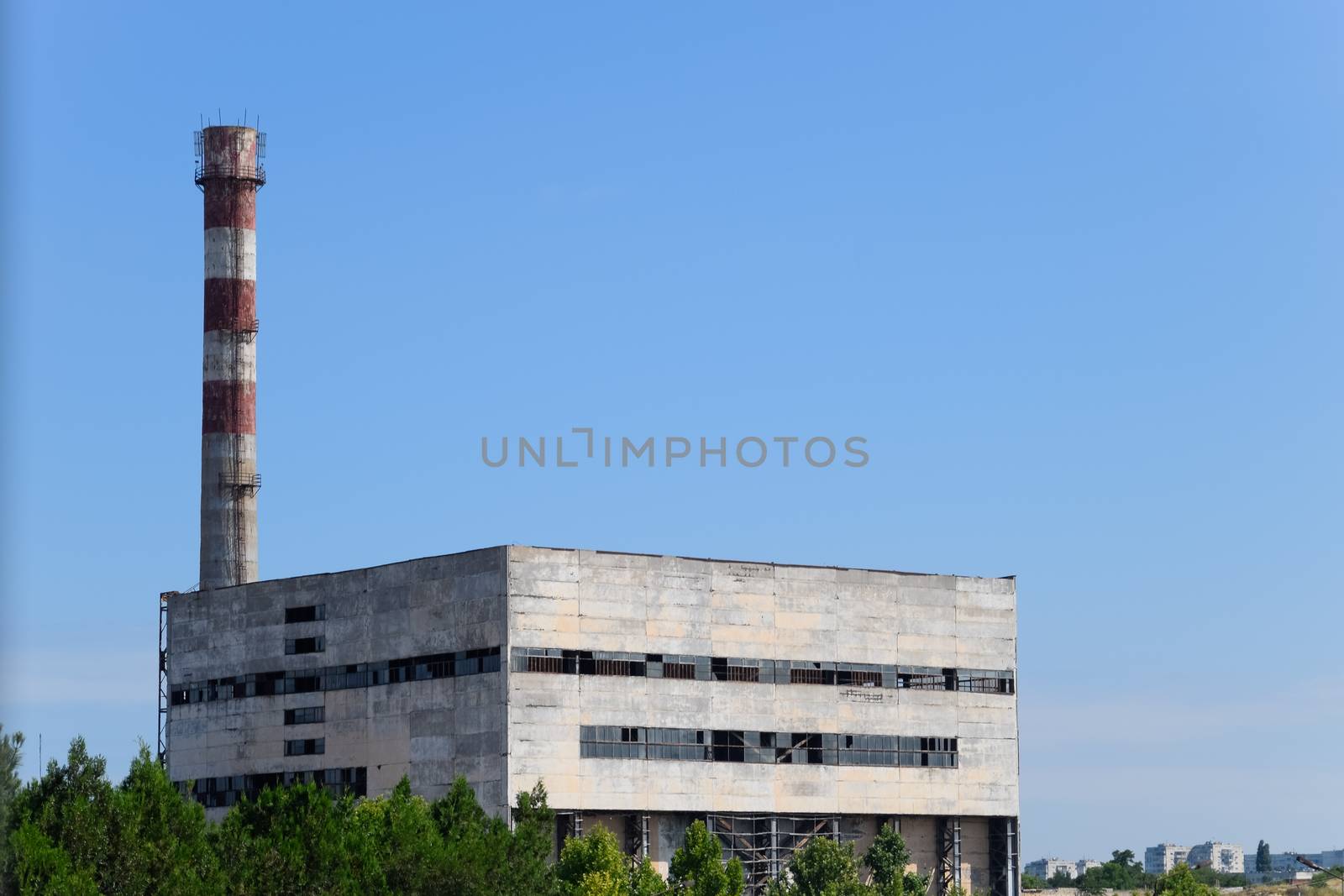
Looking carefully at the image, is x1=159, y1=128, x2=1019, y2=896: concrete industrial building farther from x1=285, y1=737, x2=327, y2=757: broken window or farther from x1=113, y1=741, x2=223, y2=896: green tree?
x1=113, y1=741, x2=223, y2=896: green tree

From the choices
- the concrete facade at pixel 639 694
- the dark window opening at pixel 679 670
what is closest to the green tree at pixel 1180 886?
the concrete facade at pixel 639 694

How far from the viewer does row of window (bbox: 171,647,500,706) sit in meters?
115

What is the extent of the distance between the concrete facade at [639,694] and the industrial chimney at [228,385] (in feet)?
40.4

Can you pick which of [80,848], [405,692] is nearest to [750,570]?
[405,692]

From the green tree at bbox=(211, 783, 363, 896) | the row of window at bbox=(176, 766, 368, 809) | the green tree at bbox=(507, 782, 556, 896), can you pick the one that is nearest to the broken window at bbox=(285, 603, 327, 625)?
the row of window at bbox=(176, 766, 368, 809)

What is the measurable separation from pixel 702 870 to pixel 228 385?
55.0m

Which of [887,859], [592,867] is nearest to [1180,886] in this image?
[887,859]

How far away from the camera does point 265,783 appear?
12362 centimetres

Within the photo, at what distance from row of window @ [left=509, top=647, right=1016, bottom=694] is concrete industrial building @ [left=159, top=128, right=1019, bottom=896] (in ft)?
0.40

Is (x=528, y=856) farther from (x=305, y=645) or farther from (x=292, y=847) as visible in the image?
(x=305, y=645)

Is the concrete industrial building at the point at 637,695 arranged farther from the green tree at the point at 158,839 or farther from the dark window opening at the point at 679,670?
the green tree at the point at 158,839

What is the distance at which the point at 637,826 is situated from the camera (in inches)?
4582

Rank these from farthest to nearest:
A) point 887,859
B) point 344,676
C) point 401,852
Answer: point 887,859, point 344,676, point 401,852

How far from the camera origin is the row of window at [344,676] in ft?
378
